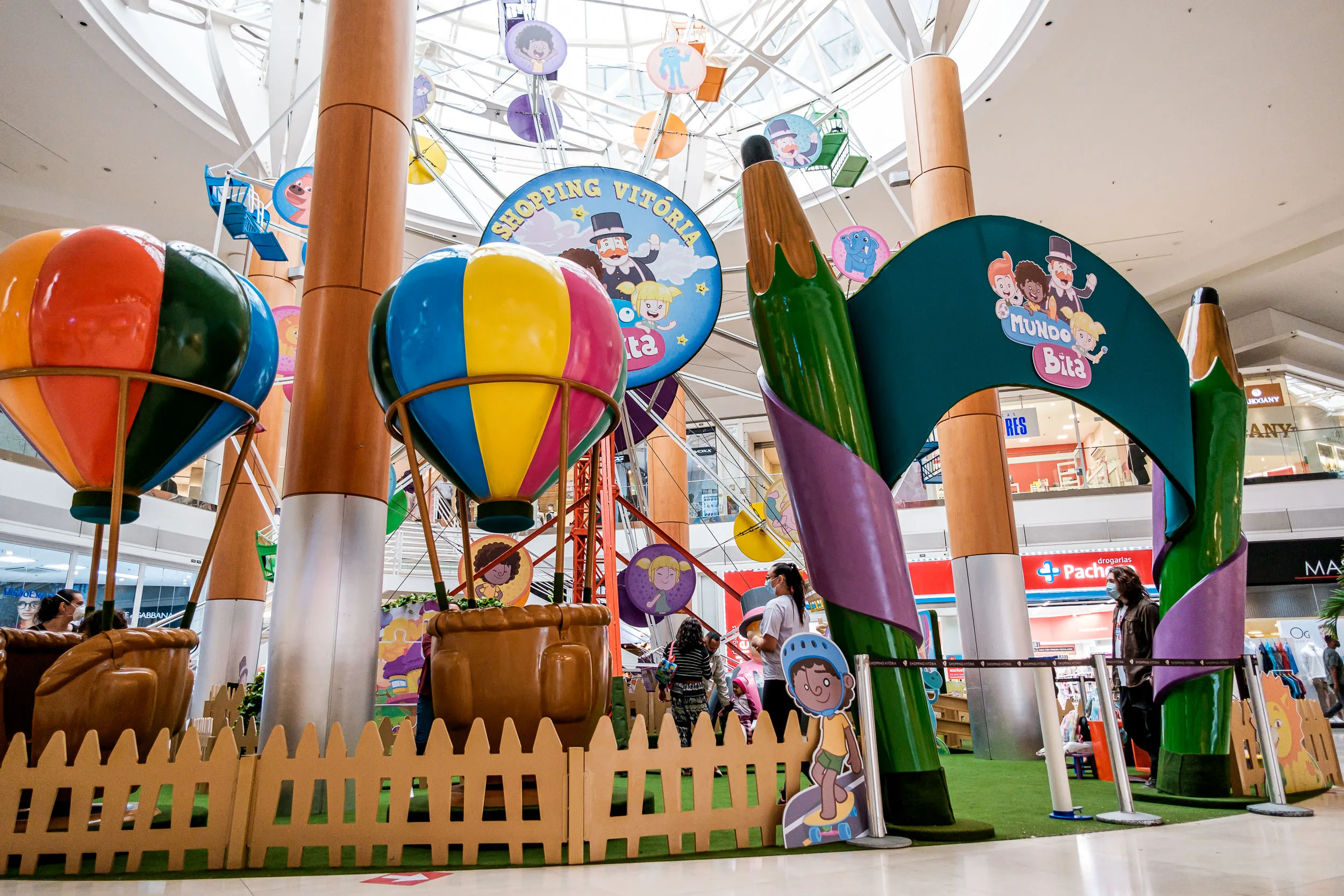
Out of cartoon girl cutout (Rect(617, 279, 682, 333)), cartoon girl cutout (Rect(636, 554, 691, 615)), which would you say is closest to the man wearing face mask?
cartoon girl cutout (Rect(617, 279, 682, 333))

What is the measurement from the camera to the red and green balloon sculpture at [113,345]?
2.84 metres

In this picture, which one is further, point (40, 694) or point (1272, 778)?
point (1272, 778)

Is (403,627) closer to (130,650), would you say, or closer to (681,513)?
(681,513)

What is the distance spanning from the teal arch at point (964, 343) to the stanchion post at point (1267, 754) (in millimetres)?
1122

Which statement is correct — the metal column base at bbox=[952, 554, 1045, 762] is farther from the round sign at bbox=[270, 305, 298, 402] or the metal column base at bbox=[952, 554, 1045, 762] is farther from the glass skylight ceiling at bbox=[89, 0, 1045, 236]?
the round sign at bbox=[270, 305, 298, 402]

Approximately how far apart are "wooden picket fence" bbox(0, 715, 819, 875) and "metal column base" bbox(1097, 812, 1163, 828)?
1.55 meters

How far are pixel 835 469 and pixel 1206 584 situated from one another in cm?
251

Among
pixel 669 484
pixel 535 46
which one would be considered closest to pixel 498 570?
pixel 669 484

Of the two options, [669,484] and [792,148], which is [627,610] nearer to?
[669,484]

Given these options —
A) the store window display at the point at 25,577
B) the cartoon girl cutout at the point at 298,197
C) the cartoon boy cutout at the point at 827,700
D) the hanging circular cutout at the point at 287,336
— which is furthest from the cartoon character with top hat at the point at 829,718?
the store window display at the point at 25,577

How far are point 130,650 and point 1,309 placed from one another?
1325 mm

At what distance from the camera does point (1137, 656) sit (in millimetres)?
4859

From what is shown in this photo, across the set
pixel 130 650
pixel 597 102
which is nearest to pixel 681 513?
pixel 597 102

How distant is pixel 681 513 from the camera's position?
→ 13422mm
